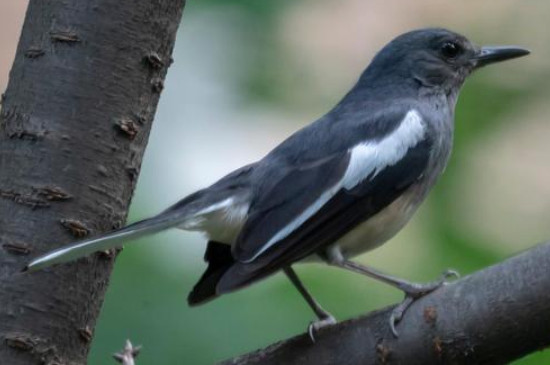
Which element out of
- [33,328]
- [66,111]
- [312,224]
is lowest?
[33,328]

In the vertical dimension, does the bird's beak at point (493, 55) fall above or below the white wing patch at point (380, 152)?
above

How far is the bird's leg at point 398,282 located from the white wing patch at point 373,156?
154 millimetres

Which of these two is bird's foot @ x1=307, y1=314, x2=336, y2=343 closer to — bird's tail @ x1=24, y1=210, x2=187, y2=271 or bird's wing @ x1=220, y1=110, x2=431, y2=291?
bird's wing @ x1=220, y1=110, x2=431, y2=291

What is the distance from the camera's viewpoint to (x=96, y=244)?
273 centimetres

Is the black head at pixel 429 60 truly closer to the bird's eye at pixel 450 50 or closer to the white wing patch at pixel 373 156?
the bird's eye at pixel 450 50

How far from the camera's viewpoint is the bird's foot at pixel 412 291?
103 inches

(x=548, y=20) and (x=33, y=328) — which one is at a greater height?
(x=548, y=20)

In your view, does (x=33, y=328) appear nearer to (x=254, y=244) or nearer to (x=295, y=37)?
(x=254, y=244)

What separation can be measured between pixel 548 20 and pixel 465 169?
70cm

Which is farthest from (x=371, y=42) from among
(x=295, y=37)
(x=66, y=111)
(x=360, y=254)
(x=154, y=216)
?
(x=66, y=111)

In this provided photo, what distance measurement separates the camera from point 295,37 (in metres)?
3.75

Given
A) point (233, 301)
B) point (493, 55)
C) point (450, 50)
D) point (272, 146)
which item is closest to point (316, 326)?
point (233, 301)

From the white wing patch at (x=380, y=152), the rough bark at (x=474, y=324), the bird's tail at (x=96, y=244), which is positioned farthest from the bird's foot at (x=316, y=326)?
the white wing patch at (x=380, y=152)

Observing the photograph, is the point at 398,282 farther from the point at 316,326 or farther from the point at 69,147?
the point at 69,147
